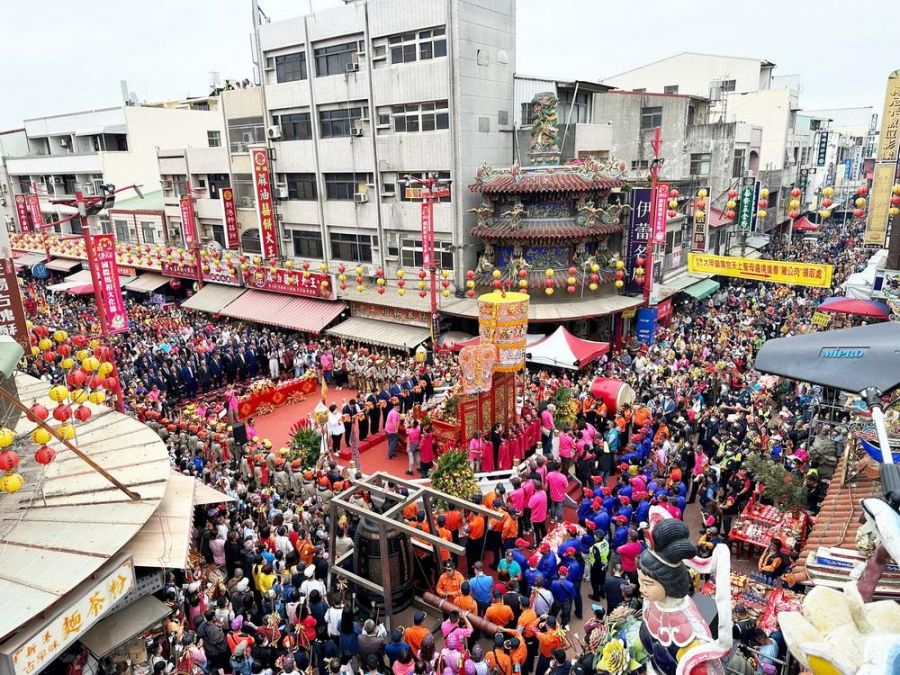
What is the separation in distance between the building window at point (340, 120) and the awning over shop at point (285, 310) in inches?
282

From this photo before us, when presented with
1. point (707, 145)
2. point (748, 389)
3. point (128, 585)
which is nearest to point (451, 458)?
point (128, 585)

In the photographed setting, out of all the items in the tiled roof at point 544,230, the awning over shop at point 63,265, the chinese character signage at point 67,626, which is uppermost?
the tiled roof at point 544,230

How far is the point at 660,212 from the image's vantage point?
22203mm

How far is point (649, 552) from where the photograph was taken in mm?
5137

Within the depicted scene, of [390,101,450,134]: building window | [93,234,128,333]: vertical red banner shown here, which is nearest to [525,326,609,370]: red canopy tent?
[390,101,450,134]: building window

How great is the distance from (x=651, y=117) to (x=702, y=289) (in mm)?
8533

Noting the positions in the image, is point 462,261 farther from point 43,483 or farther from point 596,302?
point 43,483

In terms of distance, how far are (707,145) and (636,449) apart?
22305 millimetres

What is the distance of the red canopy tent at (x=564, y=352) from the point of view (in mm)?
18969

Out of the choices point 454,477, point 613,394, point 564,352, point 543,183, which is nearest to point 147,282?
point 543,183

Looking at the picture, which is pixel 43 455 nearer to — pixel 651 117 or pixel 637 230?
pixel 637 230

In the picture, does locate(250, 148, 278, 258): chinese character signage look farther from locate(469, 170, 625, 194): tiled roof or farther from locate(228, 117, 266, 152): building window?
locate(469, 170, 625, 194): tiled roof

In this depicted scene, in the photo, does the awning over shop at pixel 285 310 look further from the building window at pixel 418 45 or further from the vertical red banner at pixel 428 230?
the building window at pixel 418 45

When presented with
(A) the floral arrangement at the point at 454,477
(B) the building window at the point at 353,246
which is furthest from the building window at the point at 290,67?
(A) the floral arrangement at the point at 454,477
